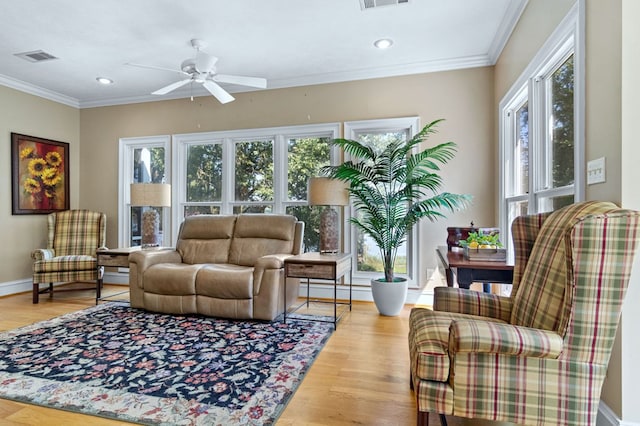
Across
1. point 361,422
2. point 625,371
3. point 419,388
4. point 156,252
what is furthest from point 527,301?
point 156,252

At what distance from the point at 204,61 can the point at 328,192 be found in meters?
1.63

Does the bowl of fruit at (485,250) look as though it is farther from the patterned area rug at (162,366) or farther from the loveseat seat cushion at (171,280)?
the loveseat seat cushion at (171,280)

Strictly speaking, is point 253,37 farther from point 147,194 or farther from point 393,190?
point 147,194

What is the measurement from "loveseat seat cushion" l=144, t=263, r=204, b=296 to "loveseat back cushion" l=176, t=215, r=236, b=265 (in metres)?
0.43

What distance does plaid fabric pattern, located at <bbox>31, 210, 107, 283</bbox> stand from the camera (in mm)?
4086

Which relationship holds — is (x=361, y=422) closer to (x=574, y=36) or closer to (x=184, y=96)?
(x=574, y=36)

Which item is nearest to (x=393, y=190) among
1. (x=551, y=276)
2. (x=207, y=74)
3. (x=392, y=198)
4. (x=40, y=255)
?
(x=392, y=198)

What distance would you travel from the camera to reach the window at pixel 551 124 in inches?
72.6

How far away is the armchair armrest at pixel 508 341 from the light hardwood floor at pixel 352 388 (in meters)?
0.73

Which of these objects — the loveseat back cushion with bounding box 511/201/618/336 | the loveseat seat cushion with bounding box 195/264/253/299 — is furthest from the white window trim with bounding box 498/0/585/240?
the loveseat seat cushion with bounding box 195/264/253/299

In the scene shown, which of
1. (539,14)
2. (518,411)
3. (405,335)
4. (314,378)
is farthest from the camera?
(405,335)

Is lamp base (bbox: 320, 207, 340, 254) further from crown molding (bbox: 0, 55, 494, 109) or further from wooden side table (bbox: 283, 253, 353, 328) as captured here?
crown molding (bbox: 0, 55, 494, 109)

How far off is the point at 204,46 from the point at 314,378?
317cm

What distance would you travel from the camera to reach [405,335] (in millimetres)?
2975
